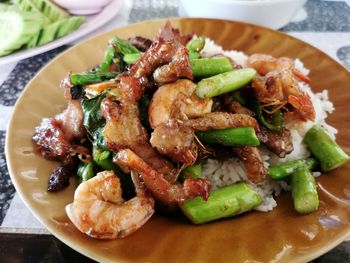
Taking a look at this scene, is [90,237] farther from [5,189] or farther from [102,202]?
[5,189]

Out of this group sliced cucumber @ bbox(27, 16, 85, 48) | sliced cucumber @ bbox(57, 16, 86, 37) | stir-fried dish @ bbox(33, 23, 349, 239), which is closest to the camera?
stir-fried dish @ bbox(33, 23, 349, 239)

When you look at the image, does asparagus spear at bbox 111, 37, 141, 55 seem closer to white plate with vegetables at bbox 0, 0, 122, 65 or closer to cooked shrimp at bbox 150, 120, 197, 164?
cooked shrimp at bbox 150, 120, 197, 164

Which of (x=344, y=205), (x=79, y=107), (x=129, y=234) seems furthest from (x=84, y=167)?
(x=344, y=205)

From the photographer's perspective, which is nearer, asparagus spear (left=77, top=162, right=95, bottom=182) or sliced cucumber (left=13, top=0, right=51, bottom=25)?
asparagus spear (left=77, top=162, right=95, bottom=182)

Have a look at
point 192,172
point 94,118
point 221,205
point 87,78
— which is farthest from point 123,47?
point 221,205

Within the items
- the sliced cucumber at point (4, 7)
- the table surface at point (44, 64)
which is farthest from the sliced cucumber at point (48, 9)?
the table surface at point (44, 64)

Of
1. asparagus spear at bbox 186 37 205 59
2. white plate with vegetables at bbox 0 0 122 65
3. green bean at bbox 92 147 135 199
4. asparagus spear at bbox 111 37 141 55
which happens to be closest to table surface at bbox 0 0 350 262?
white plate with vegetables at bbox 0 0 122 65
